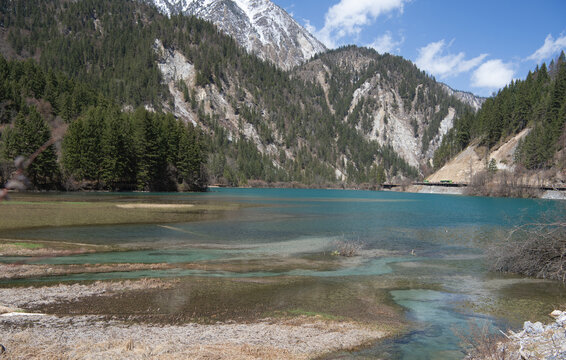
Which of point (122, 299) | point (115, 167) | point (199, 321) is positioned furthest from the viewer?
point (115, 167)

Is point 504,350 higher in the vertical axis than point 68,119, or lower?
lower

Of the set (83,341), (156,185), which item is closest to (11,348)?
(83,341)

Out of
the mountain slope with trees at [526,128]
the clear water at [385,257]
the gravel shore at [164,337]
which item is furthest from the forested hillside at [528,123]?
the gravel shore at [164,337]

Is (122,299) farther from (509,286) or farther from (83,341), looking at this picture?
(509,286)

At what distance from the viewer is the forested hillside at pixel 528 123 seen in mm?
121750

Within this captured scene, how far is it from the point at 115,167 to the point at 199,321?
302 ft

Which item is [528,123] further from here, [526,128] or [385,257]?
[385,257]

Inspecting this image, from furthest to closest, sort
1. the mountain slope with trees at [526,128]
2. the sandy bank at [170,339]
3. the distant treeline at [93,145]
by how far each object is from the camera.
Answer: the mountain slope with trees at [526,128], the distant treeline at [93,145], the sandy bank at [170,339]

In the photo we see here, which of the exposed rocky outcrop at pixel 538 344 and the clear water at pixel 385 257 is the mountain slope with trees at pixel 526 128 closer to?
the clear water at pixel 385 257

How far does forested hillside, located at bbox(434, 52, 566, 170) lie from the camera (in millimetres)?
121750

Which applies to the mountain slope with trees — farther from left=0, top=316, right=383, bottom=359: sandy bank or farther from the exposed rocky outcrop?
left=0, top=316, right=383, bottom=359: sandy bank

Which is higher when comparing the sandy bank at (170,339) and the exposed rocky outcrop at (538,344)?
the exposed rocky outcrop at (538,344)

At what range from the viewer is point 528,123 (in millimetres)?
142625

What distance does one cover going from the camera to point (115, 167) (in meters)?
95.8
